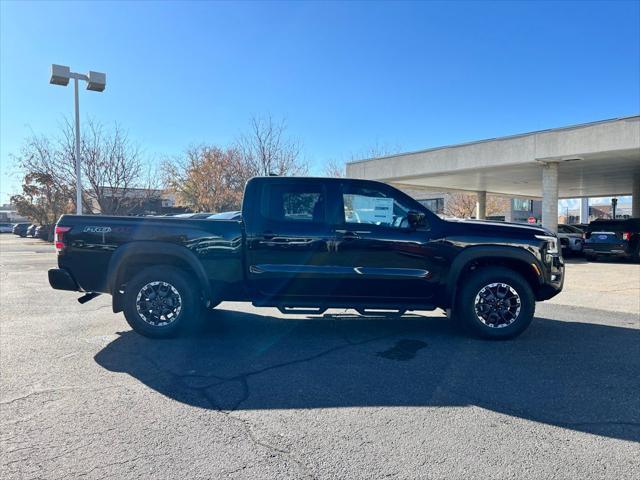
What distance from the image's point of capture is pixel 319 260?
18.2 feet

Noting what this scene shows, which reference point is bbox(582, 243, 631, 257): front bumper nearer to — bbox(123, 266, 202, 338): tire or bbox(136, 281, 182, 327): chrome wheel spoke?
bbox(123, 266, 202, 338): tire

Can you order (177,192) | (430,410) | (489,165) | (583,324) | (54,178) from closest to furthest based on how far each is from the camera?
(430,410), (583,324), (489,165), (54,178), (177,192)

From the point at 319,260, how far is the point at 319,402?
207cm

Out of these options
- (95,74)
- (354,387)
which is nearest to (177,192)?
(95,74)

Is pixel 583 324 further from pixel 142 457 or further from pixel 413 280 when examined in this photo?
pixel 142 457

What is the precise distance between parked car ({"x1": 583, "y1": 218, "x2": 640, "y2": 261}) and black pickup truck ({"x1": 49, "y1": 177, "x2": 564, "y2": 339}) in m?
13.2

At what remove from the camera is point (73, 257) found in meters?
5.72

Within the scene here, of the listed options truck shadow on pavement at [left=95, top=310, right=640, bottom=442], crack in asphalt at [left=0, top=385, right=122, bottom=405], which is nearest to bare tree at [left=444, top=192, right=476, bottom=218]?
truck shadow on pavement at [left=95, top=310, right=640, bottom=442]

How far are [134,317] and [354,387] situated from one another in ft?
10.2

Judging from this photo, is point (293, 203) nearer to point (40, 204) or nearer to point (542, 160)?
point (542, 160)

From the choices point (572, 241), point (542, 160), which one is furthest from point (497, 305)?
point (572, 241)

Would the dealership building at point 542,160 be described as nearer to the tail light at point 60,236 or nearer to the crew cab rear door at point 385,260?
the crew cab rear door at point 385,260

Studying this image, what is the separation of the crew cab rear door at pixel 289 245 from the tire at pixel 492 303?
1.75m

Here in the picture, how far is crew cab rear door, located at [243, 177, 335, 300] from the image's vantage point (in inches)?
219
